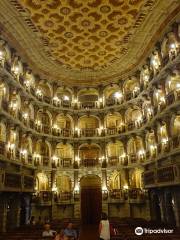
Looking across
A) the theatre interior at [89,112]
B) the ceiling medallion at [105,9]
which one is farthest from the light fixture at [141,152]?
the ceiling medallion at [105,9]

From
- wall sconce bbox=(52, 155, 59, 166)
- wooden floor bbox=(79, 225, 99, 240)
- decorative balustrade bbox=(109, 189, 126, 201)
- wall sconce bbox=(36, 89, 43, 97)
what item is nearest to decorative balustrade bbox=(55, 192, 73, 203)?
wall sconce bbox=(52, 155, 59, 166)

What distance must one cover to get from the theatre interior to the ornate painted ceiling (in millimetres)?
90

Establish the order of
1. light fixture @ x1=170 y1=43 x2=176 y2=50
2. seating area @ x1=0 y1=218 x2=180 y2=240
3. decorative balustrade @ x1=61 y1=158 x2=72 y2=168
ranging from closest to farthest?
seating area @ x1=0 y1=218 x2=180 y2=240, light fixture @ x1=170 y1=43 x2=176 y2=50, decorative balustrade @ x1=61 y1=158 x2=72 y2=168

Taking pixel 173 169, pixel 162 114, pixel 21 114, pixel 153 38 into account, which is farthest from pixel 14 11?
pixel 173 169

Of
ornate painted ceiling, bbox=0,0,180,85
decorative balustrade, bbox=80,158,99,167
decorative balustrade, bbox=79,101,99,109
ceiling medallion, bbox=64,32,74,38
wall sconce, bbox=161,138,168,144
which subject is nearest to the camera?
ornate painted ceiling, bbox=0,0,180,85

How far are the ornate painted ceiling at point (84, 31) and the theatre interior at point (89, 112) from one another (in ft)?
0.30

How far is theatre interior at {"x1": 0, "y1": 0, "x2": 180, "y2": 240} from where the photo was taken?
2034 centimetres

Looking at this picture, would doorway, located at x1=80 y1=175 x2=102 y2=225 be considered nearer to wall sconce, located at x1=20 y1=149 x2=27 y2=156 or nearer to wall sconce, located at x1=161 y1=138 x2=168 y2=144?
wall sconce, located at x1=20 y1=149 x2=27 y2=156

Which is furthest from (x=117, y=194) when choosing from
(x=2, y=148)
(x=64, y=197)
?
(x=2, y=148)

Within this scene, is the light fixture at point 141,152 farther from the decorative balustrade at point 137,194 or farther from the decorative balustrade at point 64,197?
the decorative balustrade at point 64,197

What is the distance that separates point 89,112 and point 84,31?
1042cm

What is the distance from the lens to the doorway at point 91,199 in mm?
28359

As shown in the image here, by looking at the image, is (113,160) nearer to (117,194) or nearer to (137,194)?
(117,194)

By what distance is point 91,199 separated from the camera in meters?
29.0
